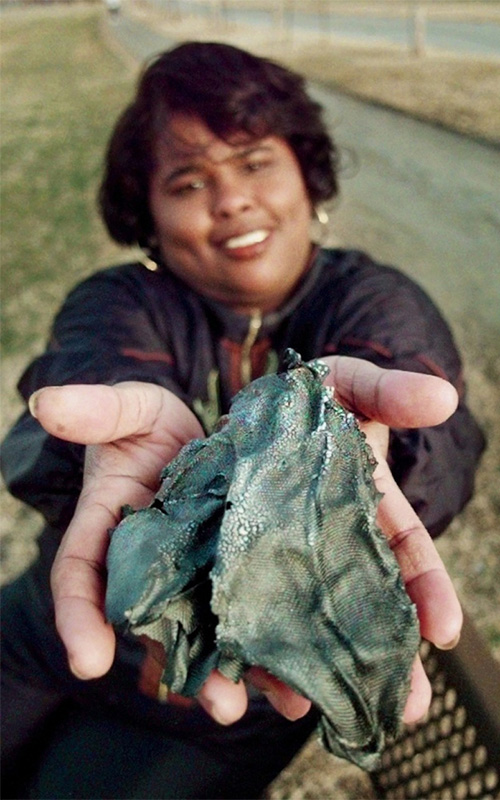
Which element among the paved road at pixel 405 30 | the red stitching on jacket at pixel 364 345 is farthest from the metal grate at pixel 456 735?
the paved road at pixel 405 30

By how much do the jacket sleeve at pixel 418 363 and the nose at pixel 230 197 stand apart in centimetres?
42

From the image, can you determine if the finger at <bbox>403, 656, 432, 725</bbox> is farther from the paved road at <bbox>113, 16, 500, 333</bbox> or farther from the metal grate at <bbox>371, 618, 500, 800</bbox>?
the paved road at <bbox>113, 16, 500, 333</bbox>

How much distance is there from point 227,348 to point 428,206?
12.7 feet

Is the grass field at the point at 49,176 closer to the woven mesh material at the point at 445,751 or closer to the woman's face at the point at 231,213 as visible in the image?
the woman's face at the point at 231,213

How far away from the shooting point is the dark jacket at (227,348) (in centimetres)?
166

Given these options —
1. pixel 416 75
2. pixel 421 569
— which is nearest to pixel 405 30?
pixel 416 75

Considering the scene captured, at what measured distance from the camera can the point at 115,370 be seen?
1719mm

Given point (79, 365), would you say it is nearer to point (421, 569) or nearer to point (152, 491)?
point (152, 491)

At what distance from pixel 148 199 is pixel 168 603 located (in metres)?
1.76

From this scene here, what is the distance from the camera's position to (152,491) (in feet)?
4.58

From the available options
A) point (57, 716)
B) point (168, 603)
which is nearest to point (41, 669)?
point (57, 716)

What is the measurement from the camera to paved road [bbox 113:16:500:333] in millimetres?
4602

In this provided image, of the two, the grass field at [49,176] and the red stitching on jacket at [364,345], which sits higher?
the red stitching on jacket at [364,345]

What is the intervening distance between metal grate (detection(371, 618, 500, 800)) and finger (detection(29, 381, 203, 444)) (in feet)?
2.51
